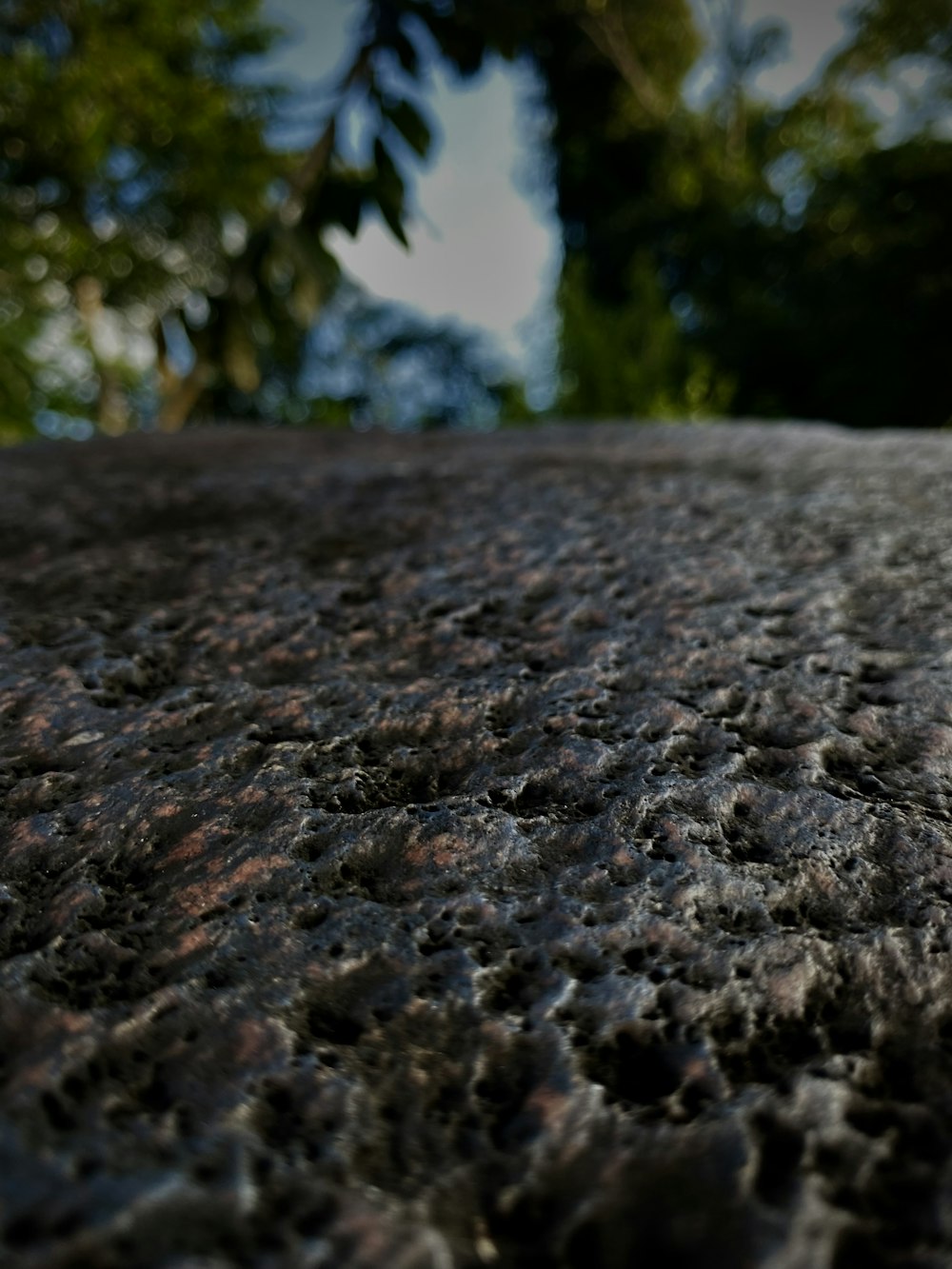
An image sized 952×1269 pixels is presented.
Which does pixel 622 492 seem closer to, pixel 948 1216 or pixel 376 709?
pixel 376 709

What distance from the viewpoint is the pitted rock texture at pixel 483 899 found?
46 cm

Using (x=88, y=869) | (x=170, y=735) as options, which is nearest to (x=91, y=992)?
(x=88, y=869)

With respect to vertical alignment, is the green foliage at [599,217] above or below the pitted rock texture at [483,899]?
above

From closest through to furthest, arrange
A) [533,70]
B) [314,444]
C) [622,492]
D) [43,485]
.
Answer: [622,492]
[43,485]
[314,444]
[533,70]

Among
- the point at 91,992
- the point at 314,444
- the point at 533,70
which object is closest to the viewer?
the point at 91,992

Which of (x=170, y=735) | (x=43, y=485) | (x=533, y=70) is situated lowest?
(x=170, y=735)

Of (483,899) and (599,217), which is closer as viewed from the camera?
(483,899)

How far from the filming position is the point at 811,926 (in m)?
0.64

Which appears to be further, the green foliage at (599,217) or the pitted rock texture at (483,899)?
the green foliage at (599,217)

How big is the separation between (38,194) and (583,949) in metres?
12.8

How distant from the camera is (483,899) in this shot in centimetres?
66

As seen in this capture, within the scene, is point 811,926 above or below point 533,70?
below

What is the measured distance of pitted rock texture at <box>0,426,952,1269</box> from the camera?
465 millimetres

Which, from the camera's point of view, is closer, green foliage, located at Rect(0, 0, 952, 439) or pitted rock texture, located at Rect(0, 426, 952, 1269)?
pitted rock texture, located at Rect(0, 426, 952, 1269)
